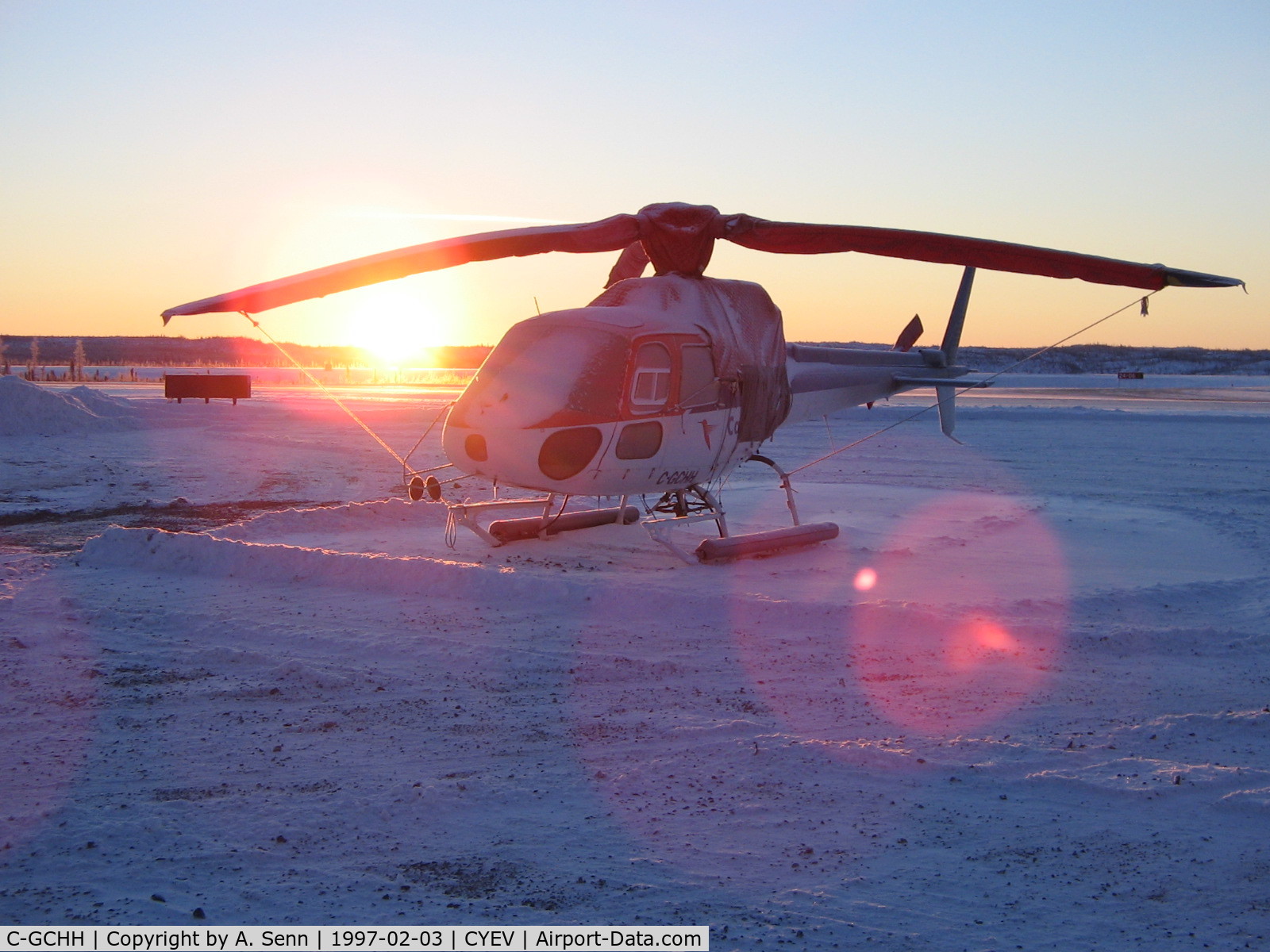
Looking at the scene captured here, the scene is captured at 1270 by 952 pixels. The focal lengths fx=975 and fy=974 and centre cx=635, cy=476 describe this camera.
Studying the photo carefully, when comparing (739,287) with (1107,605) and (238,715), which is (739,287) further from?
(238,715)

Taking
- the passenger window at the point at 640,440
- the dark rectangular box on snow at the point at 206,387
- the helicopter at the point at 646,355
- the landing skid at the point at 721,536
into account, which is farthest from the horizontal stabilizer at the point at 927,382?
the dark rectangular box on snow at the point at 206,387

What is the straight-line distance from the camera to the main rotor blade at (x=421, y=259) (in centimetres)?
883

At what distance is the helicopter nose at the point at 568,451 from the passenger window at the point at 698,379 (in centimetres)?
122

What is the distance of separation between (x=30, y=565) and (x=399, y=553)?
3.90 m

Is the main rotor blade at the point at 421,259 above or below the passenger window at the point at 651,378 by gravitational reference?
above

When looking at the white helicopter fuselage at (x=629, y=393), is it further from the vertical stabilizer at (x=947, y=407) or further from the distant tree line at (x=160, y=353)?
the distant tree line at (x=160, y=353)

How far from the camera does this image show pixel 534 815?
4.93m

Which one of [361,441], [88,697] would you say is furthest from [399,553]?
[361,441]

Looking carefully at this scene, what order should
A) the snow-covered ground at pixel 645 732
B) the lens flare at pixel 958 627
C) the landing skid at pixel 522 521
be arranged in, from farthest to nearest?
the landing skid at pixel 522 521 < the lens flare at pixel 958 627 < the snow-covered ground at pixel 645 732

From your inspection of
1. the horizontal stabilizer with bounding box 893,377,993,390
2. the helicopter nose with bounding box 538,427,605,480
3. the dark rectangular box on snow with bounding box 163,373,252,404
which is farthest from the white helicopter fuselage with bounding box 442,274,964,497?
the dark rectangular box on snow with bounding box 163,373,252,404

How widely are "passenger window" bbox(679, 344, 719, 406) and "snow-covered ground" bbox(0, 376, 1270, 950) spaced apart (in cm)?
191

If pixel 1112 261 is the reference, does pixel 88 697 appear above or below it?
below

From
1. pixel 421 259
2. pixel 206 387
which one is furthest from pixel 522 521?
pixel 206 387

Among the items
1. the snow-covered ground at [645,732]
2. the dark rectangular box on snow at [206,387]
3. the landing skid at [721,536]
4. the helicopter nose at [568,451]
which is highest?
the dark rectangular box on snow at [206,387]
